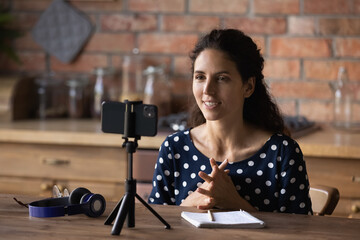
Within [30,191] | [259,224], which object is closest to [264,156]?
[259,224]

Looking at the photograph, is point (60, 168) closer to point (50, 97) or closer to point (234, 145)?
point (50, 97)

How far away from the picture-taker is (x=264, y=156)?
1846 millimetres

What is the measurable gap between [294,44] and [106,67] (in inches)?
39.9

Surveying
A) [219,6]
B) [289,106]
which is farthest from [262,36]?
[289,106]

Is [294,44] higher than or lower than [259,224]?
higher

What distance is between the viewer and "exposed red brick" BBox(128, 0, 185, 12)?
128 inches

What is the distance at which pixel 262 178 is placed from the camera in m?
1.83

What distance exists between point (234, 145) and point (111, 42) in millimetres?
1666

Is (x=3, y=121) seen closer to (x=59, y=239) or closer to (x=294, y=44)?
(x=294, y=44)

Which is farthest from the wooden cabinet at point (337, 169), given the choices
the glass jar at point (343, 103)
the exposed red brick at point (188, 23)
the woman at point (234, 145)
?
the exposed red brick at point (188, 23)

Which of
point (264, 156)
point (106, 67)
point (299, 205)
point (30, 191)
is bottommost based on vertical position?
point (30, 191)

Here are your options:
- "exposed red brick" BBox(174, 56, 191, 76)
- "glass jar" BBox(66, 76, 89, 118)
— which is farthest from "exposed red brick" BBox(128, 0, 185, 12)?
"glass jar" BBox(66, 76, 89, 118)

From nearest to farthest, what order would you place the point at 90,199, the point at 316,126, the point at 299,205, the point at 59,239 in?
the point at 59,239
the point at 90,199
the point at 299,205
the point at 316,126

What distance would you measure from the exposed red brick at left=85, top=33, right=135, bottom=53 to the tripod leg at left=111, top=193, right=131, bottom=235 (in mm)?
2041
